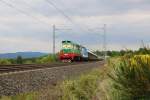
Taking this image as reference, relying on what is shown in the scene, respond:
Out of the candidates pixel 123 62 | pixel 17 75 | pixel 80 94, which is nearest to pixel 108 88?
pixel 123 62

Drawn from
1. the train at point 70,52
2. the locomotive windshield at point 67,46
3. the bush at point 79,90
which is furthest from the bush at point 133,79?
the locomotive windshield at point 67,46

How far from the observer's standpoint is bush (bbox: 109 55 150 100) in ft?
35.8

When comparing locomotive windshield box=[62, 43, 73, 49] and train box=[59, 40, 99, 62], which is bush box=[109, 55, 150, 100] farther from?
locomotive windshield box=[62, 43, 73, 49]

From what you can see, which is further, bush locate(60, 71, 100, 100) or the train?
the train

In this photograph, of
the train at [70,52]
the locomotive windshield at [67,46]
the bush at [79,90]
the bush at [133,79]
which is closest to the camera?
the bush at [133,79]

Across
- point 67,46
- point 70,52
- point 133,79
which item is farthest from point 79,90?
point 67,46

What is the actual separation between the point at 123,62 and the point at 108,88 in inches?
43.9

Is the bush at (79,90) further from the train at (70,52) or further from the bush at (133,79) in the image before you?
the train at (70,52)

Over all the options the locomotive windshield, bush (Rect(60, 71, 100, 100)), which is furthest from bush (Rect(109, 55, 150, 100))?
the locomotive windshield

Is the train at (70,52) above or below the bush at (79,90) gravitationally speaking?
above

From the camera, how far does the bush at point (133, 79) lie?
35.8 ft

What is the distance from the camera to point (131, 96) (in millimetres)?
11055

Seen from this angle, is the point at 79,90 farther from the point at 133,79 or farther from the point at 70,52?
the point at 70,52

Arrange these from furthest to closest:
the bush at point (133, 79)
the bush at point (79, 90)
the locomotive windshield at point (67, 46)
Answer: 1. the locomotive windshield at point (67, 46)
2. the bush at point (79, 90)
3. the bush at point (133, 79)
